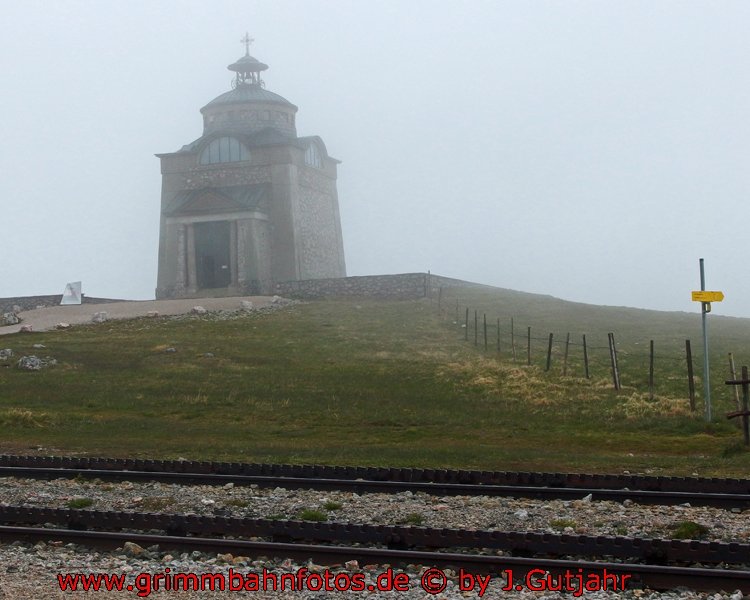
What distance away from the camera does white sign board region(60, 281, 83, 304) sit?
55.4 m

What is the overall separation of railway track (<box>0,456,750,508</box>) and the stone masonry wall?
35705 mm

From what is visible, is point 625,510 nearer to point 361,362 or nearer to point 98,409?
point 98,409

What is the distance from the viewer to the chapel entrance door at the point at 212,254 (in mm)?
59938

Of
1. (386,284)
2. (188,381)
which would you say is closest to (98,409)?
(188,381)

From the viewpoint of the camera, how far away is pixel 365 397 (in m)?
28.3

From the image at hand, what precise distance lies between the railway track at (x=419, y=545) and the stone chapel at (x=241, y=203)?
148 ft

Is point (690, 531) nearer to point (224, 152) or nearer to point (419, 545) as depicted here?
point (419, 545)

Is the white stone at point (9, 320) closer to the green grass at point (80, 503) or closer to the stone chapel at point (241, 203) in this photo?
the stone chapel at point (241, 203)

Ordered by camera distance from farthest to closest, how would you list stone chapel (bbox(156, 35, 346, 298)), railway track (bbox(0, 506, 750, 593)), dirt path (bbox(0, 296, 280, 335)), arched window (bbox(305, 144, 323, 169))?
1. arched window (bbox(305, 144, 323, 169))
2. stone chapel (bbox(156, 35, 346, 298))
3. dirt path (bbox(0, 296, 280, 335))
4. railway track (bbox(0, 506, 750, 593))

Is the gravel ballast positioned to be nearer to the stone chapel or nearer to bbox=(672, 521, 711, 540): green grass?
bbox=(672, 521, 711, 540): green grass

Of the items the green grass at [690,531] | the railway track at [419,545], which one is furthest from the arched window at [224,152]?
the green grass at [690,531]

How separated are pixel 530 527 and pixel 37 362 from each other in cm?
2563

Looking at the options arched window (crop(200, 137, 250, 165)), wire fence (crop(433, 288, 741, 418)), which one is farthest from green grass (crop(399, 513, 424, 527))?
arched window (crop(200, 137, 250, 165))

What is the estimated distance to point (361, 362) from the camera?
3475 centimetres
